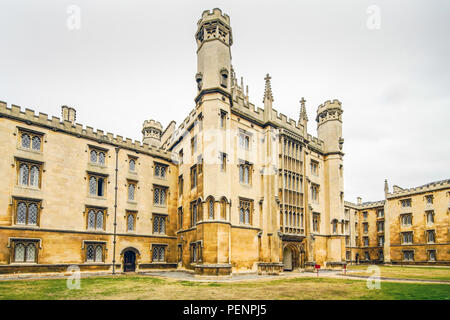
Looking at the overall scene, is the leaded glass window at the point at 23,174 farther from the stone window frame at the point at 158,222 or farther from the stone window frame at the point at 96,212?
the stone window frame at the point at 158,222

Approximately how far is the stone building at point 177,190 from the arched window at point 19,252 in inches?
2.8

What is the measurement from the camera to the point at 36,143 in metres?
26.2

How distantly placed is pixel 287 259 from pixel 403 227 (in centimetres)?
3342

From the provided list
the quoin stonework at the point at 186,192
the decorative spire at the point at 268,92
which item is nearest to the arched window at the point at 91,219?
the quoin stonework at the point at 186,192

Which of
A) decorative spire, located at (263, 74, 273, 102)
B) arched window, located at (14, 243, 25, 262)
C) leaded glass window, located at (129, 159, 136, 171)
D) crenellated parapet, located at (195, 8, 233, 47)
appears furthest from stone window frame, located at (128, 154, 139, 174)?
decorative spire, located at (263, 74, 273, 102)

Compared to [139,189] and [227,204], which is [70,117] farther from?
[227,204]

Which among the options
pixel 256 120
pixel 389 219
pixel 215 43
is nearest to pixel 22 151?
pixel 215 43

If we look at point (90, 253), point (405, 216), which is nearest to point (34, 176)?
point (90, 253)

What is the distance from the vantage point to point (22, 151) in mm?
25219

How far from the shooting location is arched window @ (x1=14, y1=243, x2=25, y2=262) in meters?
24.0

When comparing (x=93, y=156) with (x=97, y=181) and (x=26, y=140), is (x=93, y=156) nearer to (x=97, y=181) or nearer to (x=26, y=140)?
(x=97, y=181)

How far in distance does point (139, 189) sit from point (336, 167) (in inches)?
915

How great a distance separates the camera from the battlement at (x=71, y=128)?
25188 mm

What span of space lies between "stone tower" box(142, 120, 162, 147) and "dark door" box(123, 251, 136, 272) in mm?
20175
